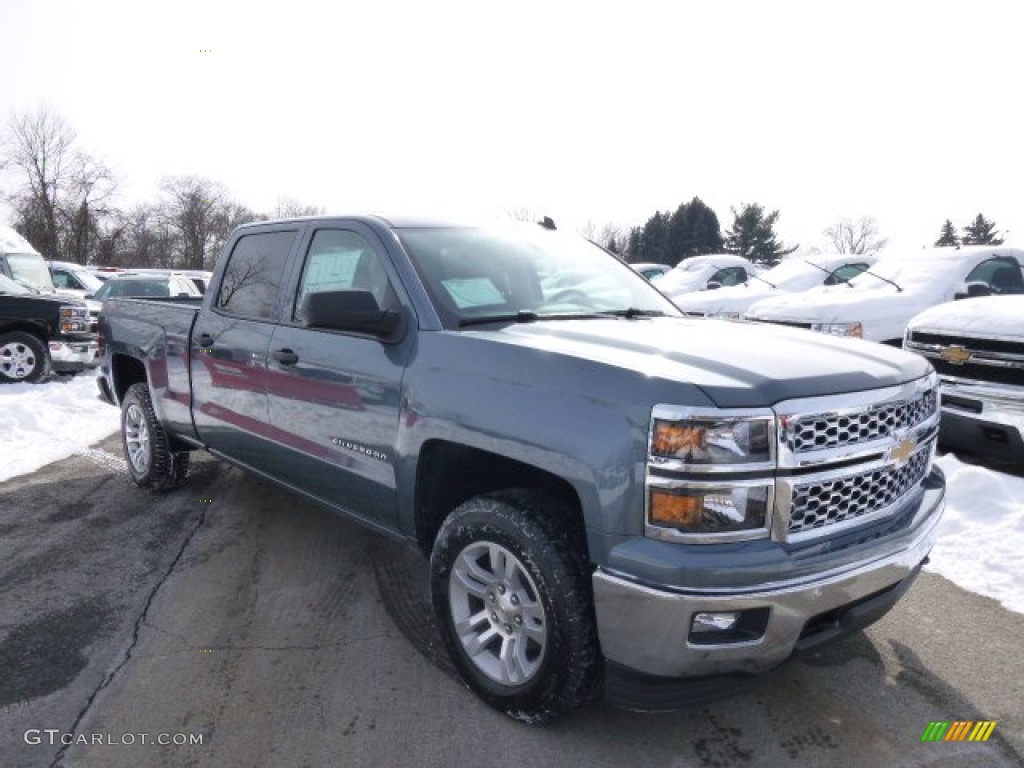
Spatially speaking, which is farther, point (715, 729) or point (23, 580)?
point (23, 580)

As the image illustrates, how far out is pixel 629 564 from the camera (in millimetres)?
2217

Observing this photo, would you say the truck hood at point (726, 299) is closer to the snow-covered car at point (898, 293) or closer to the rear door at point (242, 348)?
the snow-covered car at point (898, 293)

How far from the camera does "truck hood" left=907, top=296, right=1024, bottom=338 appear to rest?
5094mm

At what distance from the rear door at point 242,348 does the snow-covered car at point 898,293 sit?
18.7 ft

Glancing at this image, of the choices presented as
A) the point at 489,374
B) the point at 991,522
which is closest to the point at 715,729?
the point at 489,374

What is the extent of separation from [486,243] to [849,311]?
556 cm

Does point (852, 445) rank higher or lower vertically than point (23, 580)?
higher

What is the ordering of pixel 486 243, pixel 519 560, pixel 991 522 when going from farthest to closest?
pixel 991 522 < pixel 486 243 < pixel 519 560

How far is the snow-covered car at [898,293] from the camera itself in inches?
303

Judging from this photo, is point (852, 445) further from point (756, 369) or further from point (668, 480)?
point (668, 480)

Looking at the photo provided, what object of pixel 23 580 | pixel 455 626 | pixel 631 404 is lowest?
pixel 23 580

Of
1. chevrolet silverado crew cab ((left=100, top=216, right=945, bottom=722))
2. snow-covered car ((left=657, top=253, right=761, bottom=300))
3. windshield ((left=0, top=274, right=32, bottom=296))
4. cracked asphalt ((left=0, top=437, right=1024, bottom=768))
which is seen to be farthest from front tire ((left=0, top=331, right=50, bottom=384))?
snow-covered car ((left=657, top=253, right=761, bottom=300))

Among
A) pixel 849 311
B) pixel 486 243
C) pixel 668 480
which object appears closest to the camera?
pixel 668 480

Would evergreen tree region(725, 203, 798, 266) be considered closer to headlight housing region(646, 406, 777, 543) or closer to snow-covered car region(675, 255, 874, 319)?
snow-covered car region(675, 255, 874, 319)
